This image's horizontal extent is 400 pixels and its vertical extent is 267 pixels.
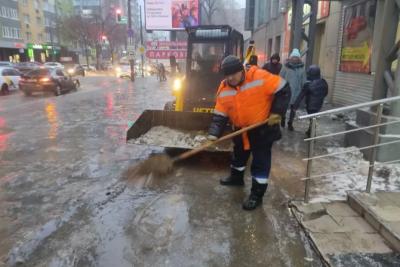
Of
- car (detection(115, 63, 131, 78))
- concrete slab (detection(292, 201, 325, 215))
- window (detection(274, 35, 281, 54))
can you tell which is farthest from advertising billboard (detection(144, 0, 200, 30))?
concrete slab (detection(292, 201, 325, 215))

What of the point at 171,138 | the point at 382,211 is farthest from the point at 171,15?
the point at 382,211

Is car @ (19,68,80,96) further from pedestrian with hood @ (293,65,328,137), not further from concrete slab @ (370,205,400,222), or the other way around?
concrete slab @ (370,205,400,222)

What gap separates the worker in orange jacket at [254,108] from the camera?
402 centimetres

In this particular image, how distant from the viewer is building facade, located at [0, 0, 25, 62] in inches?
1903

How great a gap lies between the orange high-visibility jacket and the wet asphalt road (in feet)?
3.74

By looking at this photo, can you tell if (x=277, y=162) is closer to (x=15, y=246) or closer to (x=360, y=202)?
(x=360, y=202)

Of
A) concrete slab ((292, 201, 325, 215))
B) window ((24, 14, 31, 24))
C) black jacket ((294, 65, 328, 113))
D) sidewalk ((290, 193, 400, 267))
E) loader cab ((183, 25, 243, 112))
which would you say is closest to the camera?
sidewalk ((290, 193, 400, 267))

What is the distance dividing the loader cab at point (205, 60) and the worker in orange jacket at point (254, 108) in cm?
392

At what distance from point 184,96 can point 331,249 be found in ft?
19.0

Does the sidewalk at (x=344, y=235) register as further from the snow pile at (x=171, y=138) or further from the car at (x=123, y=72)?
the car at (x=123, y=72)

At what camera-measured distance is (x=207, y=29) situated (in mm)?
8547

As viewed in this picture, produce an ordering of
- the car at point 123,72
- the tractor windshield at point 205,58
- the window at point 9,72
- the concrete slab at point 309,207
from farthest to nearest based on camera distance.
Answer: the car at point 123,72
the window at point 9,72
the tractor windshield at point 205,58
the concrete slab at point 309,207

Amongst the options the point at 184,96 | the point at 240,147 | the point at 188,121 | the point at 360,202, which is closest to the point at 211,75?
the point at 184,96

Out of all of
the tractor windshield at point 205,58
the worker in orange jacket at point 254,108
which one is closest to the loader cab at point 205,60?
the tractor windshield at point 205,58
